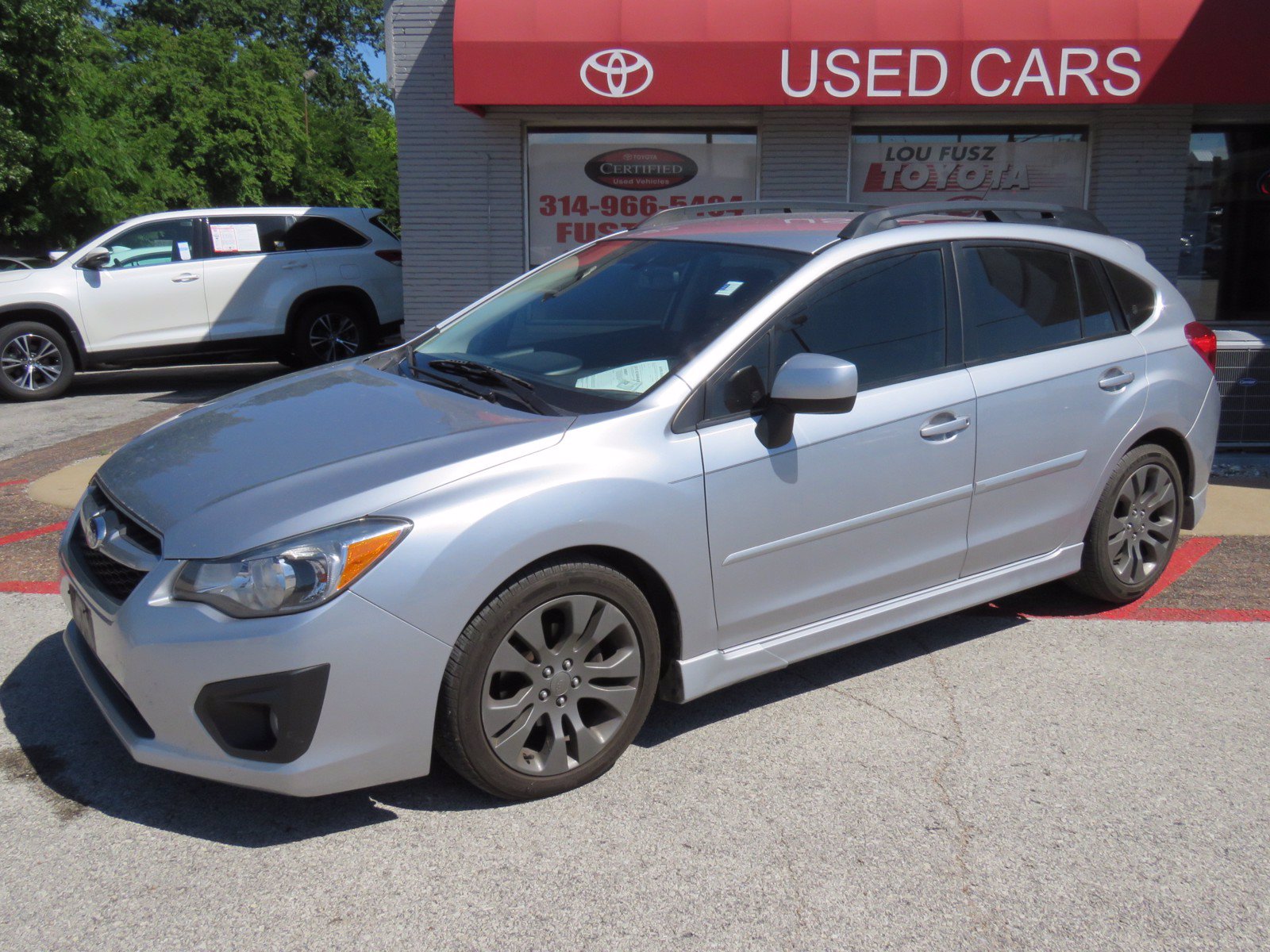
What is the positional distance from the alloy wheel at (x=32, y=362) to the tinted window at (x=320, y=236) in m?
2.57

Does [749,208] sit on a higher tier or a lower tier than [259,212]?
lower

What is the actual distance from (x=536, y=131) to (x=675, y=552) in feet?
27.8

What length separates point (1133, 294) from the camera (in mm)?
5008

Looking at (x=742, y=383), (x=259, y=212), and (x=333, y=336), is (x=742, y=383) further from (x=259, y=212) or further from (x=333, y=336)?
(x=259, y=212)

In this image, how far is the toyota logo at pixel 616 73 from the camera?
32.0 ft

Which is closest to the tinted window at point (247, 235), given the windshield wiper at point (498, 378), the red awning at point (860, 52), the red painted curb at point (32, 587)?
the red awning at point (860, 52)

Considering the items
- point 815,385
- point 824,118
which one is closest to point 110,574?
point 815,385

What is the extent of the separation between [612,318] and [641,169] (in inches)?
288

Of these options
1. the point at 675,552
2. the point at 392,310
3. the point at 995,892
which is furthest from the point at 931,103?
the point at 995,892

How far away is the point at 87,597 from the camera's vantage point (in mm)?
3398

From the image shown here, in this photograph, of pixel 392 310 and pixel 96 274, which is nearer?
pixel 96 274

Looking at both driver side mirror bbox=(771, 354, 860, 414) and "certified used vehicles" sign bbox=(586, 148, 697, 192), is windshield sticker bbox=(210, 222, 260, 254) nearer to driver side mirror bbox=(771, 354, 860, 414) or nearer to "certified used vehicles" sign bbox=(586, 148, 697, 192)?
"certified used vehicles" sign bbox=(586, 148, 697, 192)

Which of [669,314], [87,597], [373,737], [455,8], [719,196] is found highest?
[455,8]

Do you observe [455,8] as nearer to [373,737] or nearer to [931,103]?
[931,103]
